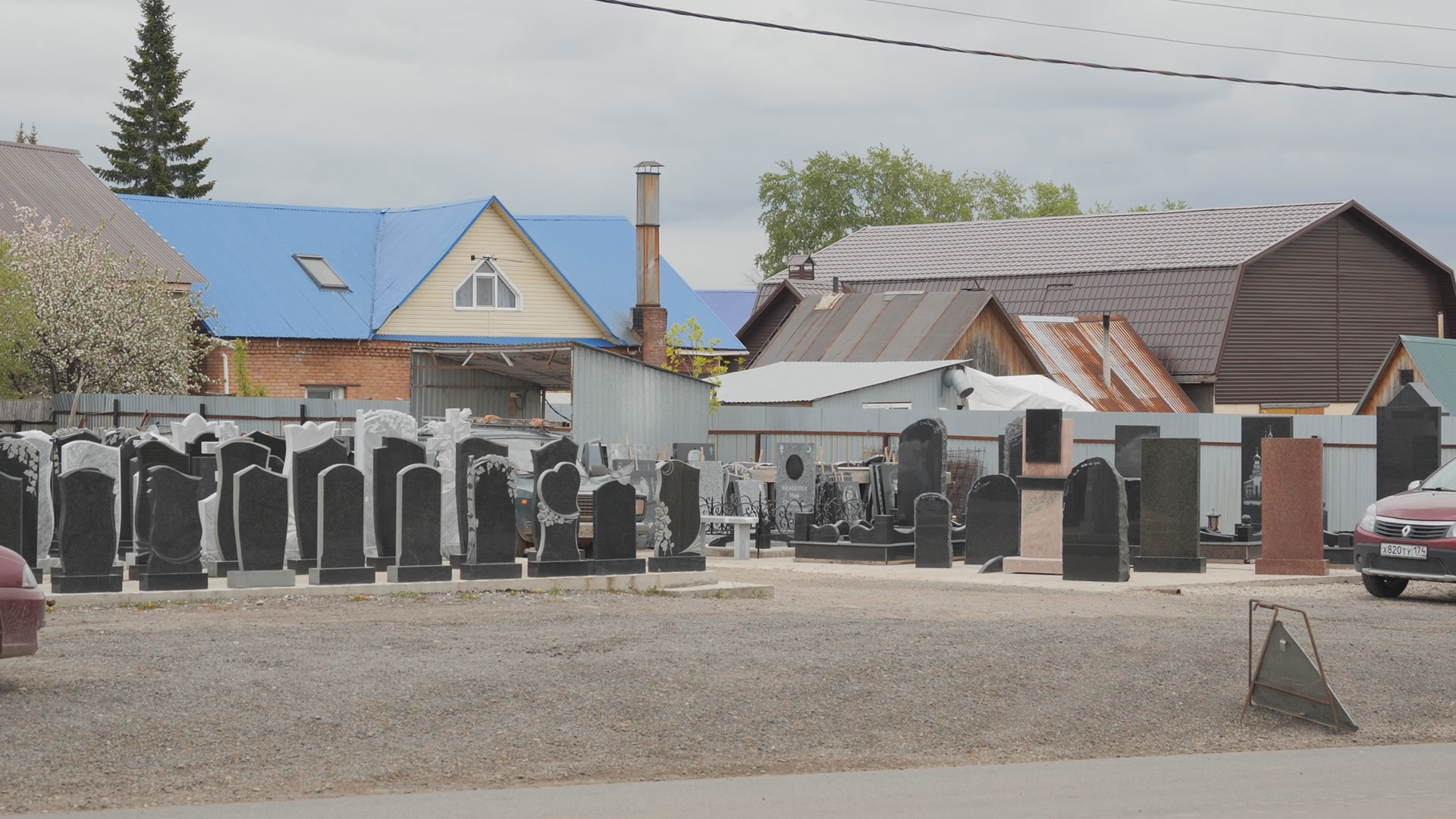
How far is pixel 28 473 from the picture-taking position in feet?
52.4

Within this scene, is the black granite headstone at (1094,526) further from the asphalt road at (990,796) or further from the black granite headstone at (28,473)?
the black granite headstone at (28,473)

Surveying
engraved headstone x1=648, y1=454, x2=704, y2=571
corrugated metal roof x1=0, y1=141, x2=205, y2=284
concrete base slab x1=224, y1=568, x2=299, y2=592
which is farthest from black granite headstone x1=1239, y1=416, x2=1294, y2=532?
corrugated metal roof x1=0, y1=141, x2=205, y2=284

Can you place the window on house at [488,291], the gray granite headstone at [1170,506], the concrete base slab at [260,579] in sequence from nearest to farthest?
the concrete base slab at [260,579] < the gray granite headstone at [1170,506] < the window on house at [488,291]

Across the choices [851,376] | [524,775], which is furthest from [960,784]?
[851,376]

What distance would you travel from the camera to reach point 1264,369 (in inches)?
1983

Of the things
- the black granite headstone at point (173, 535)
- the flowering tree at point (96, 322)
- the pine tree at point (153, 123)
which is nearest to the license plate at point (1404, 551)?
the black granite headstone at point (173, 535)

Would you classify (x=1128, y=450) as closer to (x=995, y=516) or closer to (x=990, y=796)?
(x=995, y=516)

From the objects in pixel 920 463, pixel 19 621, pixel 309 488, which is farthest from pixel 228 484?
pixel 920 463

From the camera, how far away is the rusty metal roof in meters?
39.8

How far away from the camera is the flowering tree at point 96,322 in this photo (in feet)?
106

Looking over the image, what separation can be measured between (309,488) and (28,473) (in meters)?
3.11

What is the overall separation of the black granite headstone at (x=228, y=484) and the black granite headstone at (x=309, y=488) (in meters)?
0.52

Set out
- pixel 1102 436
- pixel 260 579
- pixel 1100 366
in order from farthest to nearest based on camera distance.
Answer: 1. pixel 1100 366
2. pixel 1102 436
3. pixel 260 579

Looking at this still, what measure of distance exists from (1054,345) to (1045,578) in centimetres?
2527
